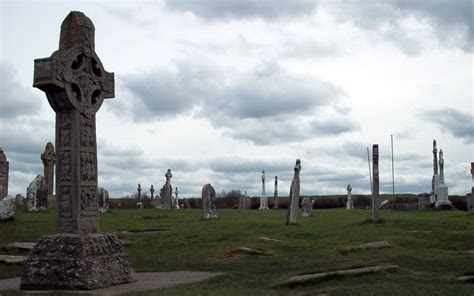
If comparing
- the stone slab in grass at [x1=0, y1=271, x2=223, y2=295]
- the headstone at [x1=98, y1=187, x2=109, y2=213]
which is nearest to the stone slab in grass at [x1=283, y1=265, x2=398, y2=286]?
the stone slab in grass at [x1=0, y1=271, x2=223, y2=295]

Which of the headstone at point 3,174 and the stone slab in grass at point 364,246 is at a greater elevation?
the headstone at point 3,174

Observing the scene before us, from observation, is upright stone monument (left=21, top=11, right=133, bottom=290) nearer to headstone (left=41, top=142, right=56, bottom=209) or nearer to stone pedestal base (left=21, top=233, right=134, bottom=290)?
stone pedestal base (left=21, top=233, right=134, bottom=290)

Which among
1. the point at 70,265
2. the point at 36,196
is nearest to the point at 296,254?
the point at 70,265

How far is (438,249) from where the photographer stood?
16.3 meters

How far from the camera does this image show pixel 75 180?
12.0 m

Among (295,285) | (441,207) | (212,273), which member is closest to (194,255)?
(212,273)

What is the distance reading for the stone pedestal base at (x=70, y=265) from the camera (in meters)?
11.2

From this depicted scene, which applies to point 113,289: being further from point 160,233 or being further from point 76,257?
point 160,233

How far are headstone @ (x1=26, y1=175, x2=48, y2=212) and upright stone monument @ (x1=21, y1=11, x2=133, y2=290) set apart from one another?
2098 centimetres

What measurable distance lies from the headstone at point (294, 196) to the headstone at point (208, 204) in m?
4.66

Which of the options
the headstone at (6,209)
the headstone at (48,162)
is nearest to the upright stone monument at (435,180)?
the headstone at (48,162)

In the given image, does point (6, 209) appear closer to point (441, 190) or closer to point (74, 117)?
point (74, 117)

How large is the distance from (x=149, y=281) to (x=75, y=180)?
8.00 ft

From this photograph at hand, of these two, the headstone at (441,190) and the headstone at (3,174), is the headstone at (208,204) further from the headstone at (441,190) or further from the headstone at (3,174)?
the headstone at (3,174)
